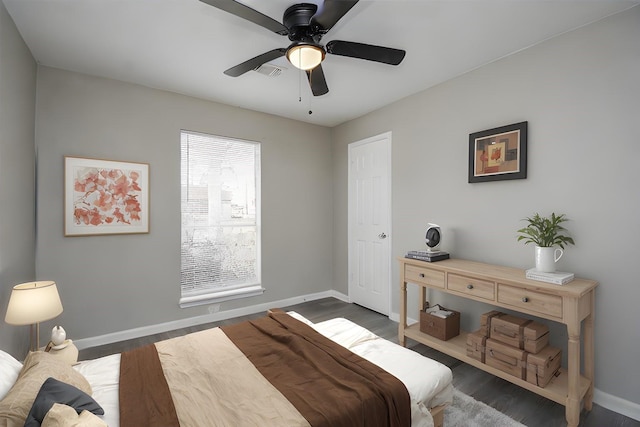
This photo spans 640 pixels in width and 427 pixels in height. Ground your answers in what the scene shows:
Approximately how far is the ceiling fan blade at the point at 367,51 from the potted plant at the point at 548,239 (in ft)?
5.21

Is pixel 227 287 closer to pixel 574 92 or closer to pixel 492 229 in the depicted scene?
pixel 492 229

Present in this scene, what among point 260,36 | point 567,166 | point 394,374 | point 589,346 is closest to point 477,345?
point 589,346

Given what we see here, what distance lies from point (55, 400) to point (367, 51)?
7.82 feet

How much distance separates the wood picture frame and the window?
264 centimetres

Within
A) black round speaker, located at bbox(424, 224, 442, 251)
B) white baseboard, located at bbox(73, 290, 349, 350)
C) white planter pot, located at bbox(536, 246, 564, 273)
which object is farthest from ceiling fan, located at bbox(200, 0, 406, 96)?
white baseboard, located at bbox(73, 290, 349, 350)

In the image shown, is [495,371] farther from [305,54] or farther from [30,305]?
[30,305]

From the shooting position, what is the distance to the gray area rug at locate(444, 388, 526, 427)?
6.30ft

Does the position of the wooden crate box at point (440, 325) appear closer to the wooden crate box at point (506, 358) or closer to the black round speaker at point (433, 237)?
the wooden crate box at point (506, 358)

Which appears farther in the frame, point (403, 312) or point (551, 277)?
point (403, 312)

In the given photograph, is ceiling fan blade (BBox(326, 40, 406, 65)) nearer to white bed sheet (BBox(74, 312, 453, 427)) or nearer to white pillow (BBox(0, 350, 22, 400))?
white bed sheet (BBox(74, 312, 453, 427))

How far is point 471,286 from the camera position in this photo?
2408mm

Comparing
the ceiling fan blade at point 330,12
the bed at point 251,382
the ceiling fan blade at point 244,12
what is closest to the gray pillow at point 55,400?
the bed at point 251,382

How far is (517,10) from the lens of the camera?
2018mm

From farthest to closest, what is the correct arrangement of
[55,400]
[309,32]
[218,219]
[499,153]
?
1. [218,219]
2. [499,153]
3. [309,32]
4. [55,400]
